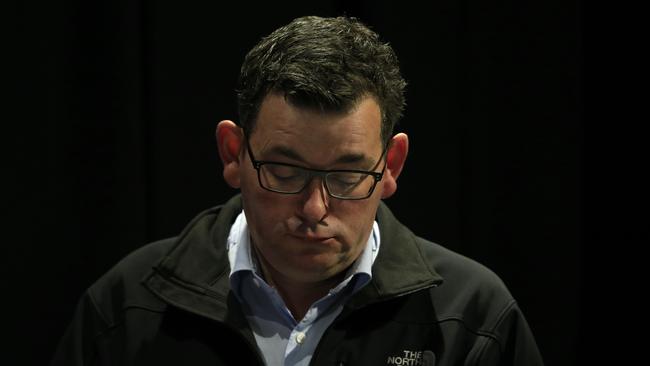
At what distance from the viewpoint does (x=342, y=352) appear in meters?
1.71

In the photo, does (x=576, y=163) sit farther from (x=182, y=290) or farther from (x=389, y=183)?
(x=182, y=290)

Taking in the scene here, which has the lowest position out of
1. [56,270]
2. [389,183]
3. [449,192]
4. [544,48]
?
[56,270]

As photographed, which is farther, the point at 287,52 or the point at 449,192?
the point at 449,192

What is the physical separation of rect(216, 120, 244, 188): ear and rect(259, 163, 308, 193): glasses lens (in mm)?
104

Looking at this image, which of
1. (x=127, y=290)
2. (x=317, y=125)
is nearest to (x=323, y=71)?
(x=317, y=125)

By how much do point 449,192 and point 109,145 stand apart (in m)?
0.77

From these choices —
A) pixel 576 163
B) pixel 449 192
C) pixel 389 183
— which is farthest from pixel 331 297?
pixel 576 163

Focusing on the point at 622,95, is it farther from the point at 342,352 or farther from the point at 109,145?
the point at 109,145

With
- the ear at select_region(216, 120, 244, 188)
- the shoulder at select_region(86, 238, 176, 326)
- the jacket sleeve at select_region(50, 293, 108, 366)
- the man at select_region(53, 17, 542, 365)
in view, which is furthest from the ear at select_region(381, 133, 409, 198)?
the jacket sleeve at select_region(50, 293, 108, 366)

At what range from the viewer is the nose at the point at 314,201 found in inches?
63.8

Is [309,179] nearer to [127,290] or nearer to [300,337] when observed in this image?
[300,337]

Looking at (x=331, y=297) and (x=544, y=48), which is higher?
(x=544, y=48)

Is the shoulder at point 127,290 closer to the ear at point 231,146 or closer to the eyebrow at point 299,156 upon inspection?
the ear at point 231,146

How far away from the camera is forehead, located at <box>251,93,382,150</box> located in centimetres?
160
